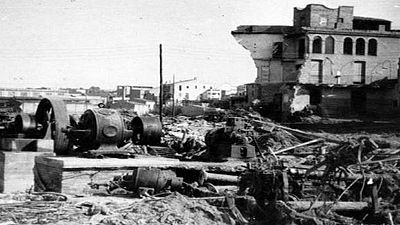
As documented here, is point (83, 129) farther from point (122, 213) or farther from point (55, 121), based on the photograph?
point (122, 213)

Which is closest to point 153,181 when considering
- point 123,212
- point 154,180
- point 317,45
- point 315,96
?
point 154,180

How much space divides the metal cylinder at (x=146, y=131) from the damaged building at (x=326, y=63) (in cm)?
2316

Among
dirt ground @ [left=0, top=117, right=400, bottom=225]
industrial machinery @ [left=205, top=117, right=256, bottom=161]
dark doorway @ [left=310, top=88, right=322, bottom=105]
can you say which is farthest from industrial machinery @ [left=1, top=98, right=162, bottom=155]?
dark doorway @ [left=310, top=88, right=322, bottom=105]

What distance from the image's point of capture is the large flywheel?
56.4 ft

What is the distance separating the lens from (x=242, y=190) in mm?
10227

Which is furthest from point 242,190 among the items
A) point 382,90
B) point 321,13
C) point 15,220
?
point 321,13

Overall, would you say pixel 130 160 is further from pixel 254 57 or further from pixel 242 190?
pixel 254 57

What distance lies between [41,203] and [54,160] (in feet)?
8.31

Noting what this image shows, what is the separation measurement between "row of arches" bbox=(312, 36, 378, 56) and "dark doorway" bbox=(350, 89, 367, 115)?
153 inches

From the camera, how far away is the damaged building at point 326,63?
132 ft

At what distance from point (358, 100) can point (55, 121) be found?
28851 millimetres

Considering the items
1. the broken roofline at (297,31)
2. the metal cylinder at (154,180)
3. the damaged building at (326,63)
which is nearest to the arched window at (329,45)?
the damaged building at (326,63)

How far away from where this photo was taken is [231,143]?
603 inches

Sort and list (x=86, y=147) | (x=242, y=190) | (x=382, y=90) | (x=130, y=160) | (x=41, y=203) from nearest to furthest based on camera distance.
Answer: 1. (x=242, y=190)
2. (x=41, y=203)
3. (x=130, y=160)
4. (x=86, y=147)
5. (x=382, y=90)
